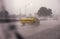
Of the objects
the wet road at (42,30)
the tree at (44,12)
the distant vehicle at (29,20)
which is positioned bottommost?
the wet road at (42,30)

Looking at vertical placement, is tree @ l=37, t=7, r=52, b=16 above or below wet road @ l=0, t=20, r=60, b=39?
above

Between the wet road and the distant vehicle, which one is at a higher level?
the distant vehicle

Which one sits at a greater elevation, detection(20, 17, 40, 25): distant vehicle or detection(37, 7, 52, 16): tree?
detection(37, 7, 52, 16): tree

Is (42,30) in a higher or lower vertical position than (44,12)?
lower

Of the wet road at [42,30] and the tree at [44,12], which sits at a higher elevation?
the tree at [44,12]

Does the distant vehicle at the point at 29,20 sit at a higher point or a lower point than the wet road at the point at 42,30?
higher

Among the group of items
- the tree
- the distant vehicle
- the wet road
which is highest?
the tree

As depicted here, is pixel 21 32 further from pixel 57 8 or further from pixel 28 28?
pixel 57 8

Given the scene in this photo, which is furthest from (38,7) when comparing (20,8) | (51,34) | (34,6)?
(51,34)

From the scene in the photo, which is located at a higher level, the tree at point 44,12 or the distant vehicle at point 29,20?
the tree at point 44,12

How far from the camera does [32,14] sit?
110 cm

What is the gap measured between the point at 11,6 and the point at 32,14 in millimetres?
193

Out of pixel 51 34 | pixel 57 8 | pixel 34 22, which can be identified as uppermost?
pixel 57 8

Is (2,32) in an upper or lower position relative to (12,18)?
lower
